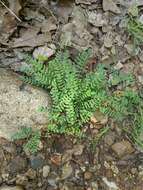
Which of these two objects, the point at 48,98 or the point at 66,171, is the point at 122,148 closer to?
the point at 66,171

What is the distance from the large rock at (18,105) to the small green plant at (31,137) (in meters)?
0.11

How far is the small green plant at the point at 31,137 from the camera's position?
3.79m

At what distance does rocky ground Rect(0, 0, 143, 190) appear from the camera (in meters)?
3.88

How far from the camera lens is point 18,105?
3.99 metres

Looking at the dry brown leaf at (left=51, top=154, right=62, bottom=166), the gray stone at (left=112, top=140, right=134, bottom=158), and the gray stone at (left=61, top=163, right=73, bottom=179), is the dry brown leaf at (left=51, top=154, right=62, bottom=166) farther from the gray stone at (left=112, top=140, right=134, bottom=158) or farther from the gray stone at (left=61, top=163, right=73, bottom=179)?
the gray stone at (left=112, top=140, right=134, bottom=158)

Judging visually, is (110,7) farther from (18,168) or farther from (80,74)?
(18,168)

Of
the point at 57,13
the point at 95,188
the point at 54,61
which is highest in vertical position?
the point at 57,13

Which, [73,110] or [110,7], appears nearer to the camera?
[73,110]

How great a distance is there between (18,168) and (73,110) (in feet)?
2.40

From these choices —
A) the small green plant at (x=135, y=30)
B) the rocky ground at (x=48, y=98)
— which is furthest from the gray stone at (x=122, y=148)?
the small green plant at (x=135, y=30)

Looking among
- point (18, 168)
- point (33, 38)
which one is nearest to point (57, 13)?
point (33, 38)

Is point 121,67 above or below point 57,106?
above

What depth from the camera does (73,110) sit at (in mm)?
3891

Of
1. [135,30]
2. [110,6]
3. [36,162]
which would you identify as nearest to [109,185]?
[36,162]
